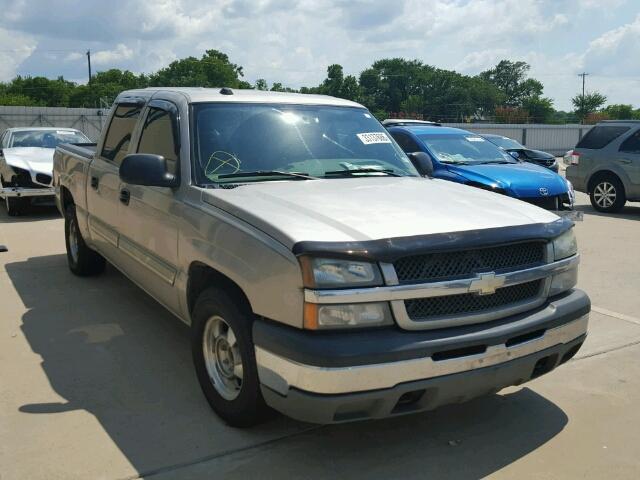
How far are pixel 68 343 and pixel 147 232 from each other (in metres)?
1.20

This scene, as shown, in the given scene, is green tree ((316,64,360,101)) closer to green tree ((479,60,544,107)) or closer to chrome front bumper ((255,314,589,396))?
green tree ((479,60,544,107))

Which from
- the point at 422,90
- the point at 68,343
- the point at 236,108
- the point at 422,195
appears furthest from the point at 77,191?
the point at 422,90

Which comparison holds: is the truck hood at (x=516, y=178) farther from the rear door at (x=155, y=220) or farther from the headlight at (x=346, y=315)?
the headlight at (x=346, y=315)

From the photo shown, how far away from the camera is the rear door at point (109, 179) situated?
17.1 ft

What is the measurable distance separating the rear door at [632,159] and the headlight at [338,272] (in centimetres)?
1066

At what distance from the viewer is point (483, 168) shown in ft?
30.2

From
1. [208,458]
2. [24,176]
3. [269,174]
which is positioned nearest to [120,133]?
[269,174]

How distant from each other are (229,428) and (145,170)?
1595 mm

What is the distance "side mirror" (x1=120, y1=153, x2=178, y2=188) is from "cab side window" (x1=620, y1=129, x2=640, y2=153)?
1073cm

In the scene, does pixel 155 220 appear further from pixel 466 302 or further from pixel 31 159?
pixel 31 159

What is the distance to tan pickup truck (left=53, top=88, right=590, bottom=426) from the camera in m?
2.88

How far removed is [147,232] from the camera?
4469mm

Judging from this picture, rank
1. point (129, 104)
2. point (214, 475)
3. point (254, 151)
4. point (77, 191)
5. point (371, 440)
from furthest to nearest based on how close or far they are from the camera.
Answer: point (77, 191), point (129, 104), point (254, 151), point (371, 440), point (214, 475)

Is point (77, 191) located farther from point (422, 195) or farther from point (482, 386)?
point (482, 386)
